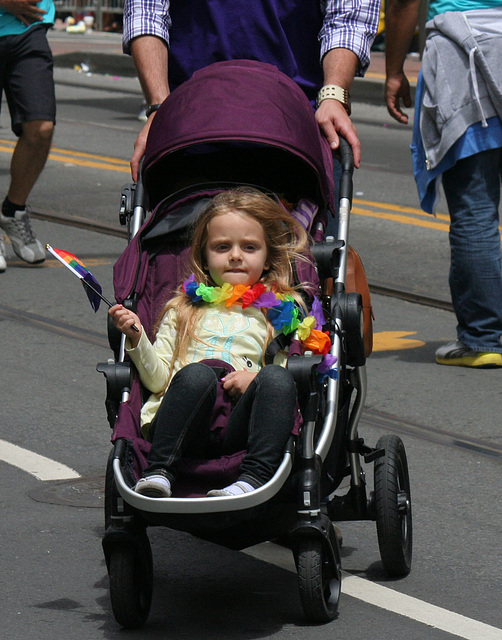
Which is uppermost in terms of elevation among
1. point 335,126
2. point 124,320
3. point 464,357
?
point 335,126

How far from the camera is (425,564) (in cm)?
412

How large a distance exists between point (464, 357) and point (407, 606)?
2.92 meters

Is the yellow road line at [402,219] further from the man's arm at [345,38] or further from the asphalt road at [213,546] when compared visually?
the man's arm at [345,38]

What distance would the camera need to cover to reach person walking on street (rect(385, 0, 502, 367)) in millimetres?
6445

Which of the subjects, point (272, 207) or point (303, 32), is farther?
point (303, 32)

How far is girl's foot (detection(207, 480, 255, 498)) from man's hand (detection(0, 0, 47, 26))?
5.59 metres

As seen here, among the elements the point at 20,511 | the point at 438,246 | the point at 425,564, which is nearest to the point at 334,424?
the point at 425,564

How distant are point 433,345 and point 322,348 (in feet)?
10.7

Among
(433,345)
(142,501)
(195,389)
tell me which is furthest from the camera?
(433,345)

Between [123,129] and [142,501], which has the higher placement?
[142,501]

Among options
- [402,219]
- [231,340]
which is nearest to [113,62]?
[402,219]

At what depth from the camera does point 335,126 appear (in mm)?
4551

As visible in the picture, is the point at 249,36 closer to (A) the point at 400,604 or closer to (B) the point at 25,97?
(A) the point at 400,604

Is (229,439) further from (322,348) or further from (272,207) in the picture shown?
(272,207)
